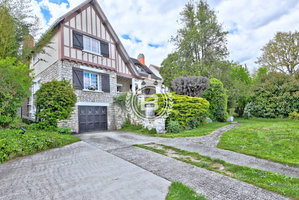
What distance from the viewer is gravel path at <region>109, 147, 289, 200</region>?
195 centimetres

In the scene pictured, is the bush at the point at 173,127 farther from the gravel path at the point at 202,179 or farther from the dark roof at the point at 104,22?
the dark roof at the point at 104,22

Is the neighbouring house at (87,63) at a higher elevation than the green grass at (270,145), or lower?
higher

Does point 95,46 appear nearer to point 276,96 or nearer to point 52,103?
point 52,103

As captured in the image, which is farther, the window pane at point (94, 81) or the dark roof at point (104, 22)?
the window pane at point (94, 81)

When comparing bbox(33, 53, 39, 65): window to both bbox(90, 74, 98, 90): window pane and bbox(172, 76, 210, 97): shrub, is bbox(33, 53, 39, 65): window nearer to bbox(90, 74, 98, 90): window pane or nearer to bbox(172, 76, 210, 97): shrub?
bbox(90, 74, 98, 90): window pane

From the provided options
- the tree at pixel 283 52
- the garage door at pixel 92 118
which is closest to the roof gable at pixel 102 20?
the garage door at pixel 92 118

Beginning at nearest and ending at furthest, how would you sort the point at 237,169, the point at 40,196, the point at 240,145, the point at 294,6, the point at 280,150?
the point at 40,196, the point at 237,169, the point at 280,150, the point at 240,145, the point at 294,6

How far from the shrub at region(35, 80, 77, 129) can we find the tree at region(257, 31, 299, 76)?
19375mm

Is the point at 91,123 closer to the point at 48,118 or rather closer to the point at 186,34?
the point at 48,118

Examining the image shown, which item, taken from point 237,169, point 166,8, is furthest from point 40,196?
point 166,8

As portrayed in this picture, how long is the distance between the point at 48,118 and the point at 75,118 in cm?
197

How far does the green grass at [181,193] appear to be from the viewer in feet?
6.10

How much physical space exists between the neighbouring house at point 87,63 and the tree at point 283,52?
→ 625 inches

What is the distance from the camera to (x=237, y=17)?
9062 mm
